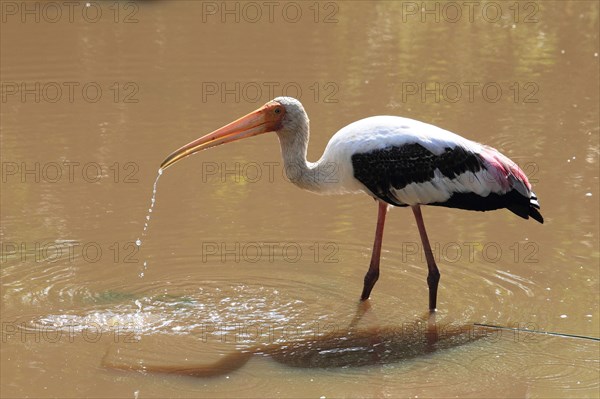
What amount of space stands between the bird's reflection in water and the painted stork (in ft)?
1.07

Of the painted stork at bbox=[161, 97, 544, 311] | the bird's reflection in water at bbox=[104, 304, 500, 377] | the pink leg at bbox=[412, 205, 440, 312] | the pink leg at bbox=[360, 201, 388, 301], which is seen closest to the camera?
the bird's reflection in water at bbox=[104, 304, 500, 377]

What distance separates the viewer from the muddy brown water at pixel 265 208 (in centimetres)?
680

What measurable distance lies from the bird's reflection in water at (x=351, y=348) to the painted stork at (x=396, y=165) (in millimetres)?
328

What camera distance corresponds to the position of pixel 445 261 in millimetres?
8234

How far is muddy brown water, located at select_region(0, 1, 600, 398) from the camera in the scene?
680 centimetres

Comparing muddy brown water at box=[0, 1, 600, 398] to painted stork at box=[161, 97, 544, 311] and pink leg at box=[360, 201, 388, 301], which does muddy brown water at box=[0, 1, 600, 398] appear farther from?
painted stork at box=[161, 97, 544, 311]

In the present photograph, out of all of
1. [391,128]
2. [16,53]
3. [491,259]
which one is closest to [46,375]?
[391,128]

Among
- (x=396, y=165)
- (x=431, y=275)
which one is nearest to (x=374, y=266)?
(x=431, y=275)

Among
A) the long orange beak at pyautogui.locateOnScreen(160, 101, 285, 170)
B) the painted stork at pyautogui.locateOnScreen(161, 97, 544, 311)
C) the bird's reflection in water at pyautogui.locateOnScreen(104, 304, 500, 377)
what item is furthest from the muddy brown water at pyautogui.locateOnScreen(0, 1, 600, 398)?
the long orange beak at pyautogui.locateOnScreen(160, 101, 285, 170)

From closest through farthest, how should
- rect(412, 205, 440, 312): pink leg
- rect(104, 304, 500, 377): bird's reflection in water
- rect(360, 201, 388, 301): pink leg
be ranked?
rect(104, 304, 500, 377): bird's reflection in water, rect(412, 205, 440, 312): pink leg, rect(360, 201, 388, 301): pink leg

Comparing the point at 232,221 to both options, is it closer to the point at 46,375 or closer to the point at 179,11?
the point at 46,375

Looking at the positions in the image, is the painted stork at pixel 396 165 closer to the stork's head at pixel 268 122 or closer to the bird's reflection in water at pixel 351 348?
the stork's head at pixel 268 122

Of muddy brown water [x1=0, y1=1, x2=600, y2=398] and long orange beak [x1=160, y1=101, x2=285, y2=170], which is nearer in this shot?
muddy brown water [x1=0, y1=1, x2=600, y2=398]

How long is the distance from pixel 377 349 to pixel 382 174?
1096 mm
